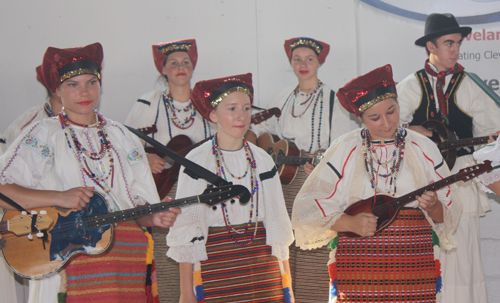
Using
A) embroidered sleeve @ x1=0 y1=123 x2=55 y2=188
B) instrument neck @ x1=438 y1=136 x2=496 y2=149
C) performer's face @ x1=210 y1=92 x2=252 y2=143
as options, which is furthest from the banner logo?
embroidered sleeve @ x1=0 y1=123 x2=55 y2=188

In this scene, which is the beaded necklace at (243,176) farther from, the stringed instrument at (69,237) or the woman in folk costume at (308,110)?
the woman in folk costume at (308,110)

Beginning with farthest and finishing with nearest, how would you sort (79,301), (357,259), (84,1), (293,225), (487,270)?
1. (84,1)
2. (487,270)
3. (293,225)
4. (357,259)
5. (79,301)

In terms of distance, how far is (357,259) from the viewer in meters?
3.13

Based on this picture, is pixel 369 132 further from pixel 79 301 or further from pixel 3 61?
pixel 3 61

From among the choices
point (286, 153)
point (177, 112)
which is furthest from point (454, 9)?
point (177, 112)

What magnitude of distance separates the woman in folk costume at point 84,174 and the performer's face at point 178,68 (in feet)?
4.61

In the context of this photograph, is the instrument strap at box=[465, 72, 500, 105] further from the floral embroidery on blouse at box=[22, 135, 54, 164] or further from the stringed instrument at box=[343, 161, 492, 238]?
the floral embroidery on blouse at box=[22, 135, 54, 164]

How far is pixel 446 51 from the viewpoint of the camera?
460cm

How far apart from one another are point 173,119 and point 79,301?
6.71 ft

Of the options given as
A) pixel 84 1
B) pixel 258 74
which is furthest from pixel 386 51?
pixel 84 1

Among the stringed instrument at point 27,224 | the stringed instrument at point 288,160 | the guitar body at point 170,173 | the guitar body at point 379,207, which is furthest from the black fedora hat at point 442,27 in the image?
the stringed instrument at point 27,224

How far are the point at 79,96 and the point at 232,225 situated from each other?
1.12 metres

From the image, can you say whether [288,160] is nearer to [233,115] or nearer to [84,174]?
[233,115]

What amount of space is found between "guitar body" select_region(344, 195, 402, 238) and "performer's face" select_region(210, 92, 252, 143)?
79cm
